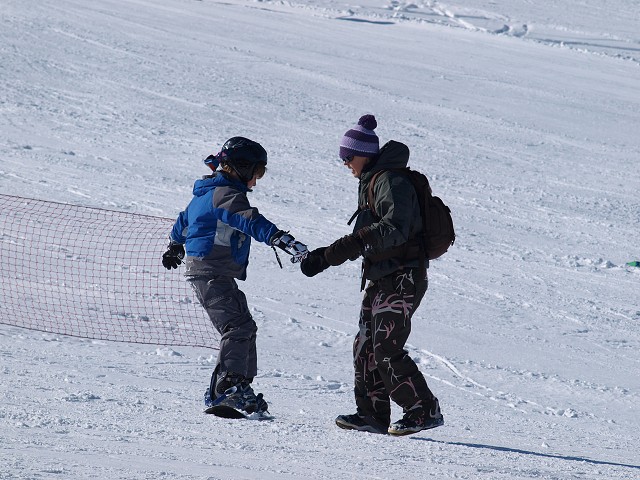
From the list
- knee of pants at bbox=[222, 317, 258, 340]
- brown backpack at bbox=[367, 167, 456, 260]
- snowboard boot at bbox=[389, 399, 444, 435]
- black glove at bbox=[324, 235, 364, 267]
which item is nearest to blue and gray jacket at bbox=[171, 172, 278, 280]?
knee of pants at bbox=[222, 317, 258, 340]

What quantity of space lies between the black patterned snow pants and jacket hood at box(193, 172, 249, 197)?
34.2 inches

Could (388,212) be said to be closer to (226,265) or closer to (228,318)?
(226,265)

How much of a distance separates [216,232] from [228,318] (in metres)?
0.47

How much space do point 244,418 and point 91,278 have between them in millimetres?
3995

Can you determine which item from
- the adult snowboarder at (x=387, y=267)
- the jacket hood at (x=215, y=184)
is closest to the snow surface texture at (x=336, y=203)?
the adult snowboarder at (x=387, y=267)

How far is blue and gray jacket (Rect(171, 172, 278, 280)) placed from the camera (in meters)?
5.02

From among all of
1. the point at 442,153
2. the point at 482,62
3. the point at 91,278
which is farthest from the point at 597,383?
the point at 482,62

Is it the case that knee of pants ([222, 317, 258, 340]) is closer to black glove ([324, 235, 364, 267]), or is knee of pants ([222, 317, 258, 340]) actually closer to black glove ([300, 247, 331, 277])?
black glove ([300, 247, 331, 277])

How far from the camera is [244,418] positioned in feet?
17.1

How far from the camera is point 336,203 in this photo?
13.1 metres

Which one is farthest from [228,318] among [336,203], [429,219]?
[336,203]

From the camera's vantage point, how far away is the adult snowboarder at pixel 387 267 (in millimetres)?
4805

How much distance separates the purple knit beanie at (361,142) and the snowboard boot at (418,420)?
1.37 meters

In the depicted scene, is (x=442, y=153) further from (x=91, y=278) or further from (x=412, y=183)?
(x=412, y=183)
